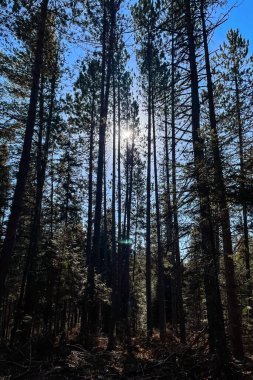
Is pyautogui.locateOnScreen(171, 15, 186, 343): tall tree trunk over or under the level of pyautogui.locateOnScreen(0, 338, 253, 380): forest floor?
over

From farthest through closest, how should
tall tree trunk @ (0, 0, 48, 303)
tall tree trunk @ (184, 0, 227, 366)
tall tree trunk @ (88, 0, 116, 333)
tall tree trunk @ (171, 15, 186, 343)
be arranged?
tall tree trunk @ (88, 0, 116, 333) → tall tree trunk @ (171, 15, 186, 343) → tall tree trunk @ (0, 0, 48, 303) → tall tree trunk @ (184, 0, 227, 366)

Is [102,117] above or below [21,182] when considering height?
above

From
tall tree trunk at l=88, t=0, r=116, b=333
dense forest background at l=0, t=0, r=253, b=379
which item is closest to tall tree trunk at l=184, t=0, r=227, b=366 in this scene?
dense forest background at l=0, t=0, r=253, b=379

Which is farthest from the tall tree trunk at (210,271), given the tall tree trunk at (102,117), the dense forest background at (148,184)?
the tall tree trunk at (102,117)

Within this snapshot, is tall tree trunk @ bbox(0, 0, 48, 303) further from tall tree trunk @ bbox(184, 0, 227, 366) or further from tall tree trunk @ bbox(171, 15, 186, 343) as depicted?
tall tree trunk @ bbox(184, 0, 227, 366)

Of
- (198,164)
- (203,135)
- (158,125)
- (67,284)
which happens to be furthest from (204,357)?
(158,125)

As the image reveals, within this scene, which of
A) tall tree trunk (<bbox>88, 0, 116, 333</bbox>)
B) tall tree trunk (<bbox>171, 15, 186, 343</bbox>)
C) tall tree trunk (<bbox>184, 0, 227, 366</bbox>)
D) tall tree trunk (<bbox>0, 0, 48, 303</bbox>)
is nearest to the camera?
tall tree trunk (<bbox>184, 0, 227, 366</bbox>)

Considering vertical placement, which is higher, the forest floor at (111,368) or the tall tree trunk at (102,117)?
the tall tree trunk at (102,117)

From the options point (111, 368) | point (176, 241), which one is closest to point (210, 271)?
point (111, 368)

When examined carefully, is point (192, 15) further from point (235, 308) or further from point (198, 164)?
point (235, 308)

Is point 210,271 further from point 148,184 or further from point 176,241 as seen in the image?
point 148,184

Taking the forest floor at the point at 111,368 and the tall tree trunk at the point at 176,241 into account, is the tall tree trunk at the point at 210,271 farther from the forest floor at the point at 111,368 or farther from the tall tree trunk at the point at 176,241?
the tall tree trunk at the point at 176,241

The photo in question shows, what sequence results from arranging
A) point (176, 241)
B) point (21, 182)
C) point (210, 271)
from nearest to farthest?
point (210, 271) → point (21, 182) → point (176, 241)

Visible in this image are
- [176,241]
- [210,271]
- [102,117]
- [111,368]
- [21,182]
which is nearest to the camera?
[210,271]
